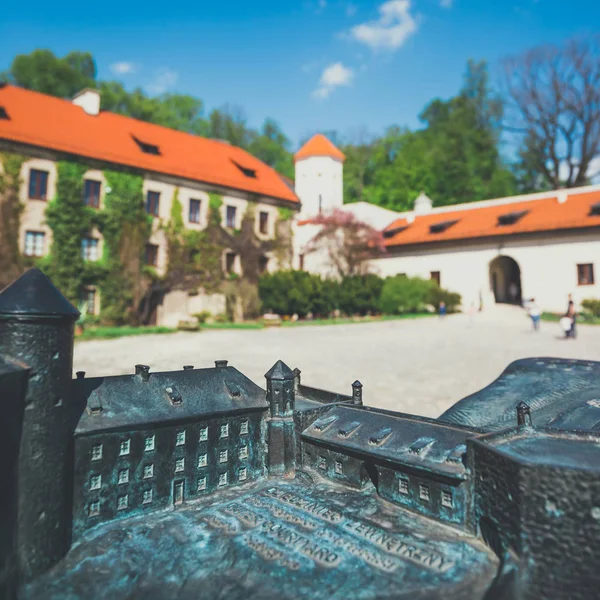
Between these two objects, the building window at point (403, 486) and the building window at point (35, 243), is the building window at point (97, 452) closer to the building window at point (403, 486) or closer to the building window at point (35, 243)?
the building window at point (403, 486)

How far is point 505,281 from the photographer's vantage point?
38.5m

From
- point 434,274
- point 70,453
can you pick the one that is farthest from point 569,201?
point 70,453

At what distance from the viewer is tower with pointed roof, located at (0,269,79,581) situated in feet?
9.52

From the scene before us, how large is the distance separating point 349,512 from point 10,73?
5020cm

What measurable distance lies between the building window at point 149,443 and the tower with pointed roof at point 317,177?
3352cm

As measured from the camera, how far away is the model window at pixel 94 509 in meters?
3.32

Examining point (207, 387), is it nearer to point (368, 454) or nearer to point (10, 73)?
point (368, 454)

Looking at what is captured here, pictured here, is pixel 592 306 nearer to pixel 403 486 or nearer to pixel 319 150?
pixel 319 150

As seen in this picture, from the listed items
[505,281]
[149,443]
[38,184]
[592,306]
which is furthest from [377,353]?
[505,281]

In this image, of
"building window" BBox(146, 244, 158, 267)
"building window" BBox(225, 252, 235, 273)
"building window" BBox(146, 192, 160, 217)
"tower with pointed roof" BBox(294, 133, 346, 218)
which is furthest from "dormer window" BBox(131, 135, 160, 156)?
"tower with pointed roof" BBox(294, 133, 346, 218)

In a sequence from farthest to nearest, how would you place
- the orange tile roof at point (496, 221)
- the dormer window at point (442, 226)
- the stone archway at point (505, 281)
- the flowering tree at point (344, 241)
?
the stone archway at point (505, 281), the dormer window at point (442, 226), the flowering tree at point (344, 241), the orange tile roof at point (496, 221)

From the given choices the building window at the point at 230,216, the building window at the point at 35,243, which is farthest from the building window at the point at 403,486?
the building window at the point at 230,216

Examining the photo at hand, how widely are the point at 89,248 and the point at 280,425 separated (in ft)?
78.8

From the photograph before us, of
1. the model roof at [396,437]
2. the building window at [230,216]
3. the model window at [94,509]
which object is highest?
the building window at [230,216]
